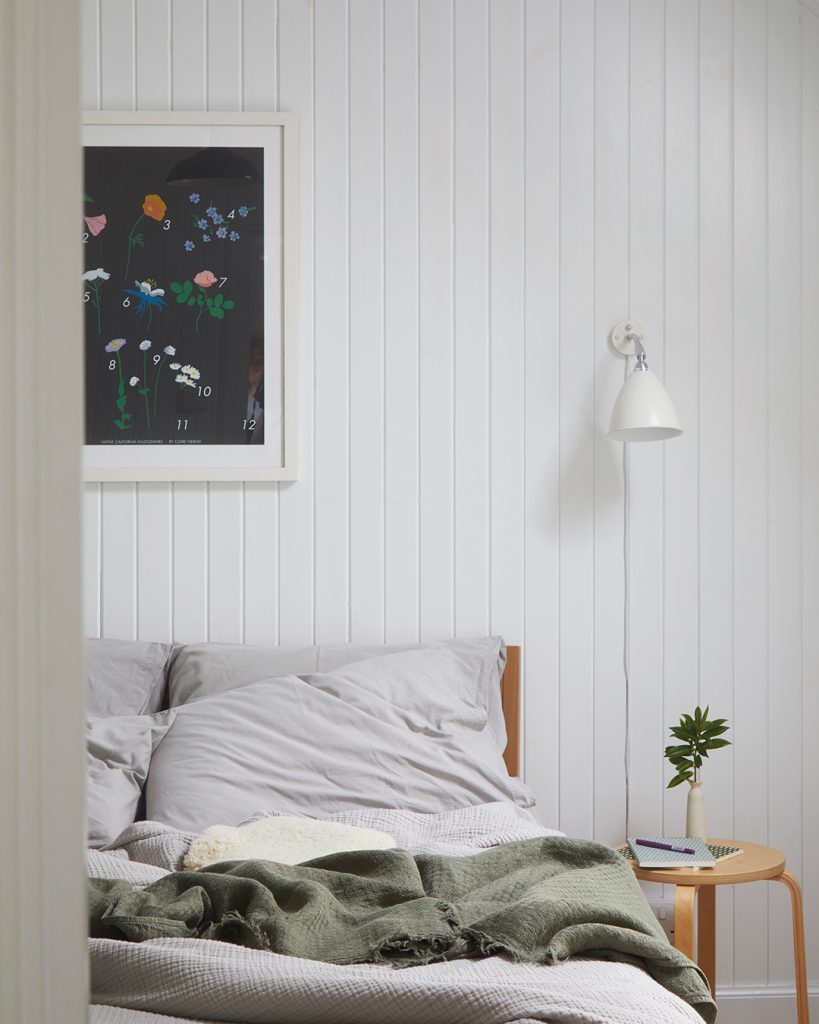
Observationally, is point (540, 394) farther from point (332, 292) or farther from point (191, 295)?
point (191, 295)

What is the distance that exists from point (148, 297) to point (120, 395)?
254 mm

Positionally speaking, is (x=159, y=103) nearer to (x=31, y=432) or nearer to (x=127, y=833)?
(x=127, y=833)

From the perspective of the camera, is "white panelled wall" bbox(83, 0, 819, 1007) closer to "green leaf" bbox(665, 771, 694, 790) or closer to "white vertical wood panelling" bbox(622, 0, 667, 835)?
"white vertical wood panelling" bbox(622, 0, 667, 835)

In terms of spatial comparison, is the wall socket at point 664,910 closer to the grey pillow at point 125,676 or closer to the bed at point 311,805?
the bed at point 311,805

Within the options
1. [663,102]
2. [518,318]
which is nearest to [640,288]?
[518,318]

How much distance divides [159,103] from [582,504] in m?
1.46

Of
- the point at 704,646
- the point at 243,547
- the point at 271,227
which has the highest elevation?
the point at 271,227

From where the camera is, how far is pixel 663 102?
2.55 meters

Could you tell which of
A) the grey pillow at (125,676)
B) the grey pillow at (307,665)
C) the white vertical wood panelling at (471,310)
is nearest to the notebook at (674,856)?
the grey pillow at (307,665)

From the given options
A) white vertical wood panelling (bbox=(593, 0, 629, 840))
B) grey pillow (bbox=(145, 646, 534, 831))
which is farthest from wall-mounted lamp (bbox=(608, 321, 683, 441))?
grey pillow (bbox=(145, 646, 534, 831))

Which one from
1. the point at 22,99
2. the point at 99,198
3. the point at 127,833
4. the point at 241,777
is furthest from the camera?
the point at 99,198

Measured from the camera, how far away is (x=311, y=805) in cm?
190

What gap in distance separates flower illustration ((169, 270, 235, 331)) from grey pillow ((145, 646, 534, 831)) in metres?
0.94

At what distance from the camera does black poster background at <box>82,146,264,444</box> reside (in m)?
2.45
